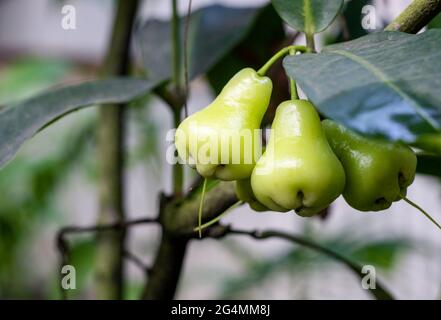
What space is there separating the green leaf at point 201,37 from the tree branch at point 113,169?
0.08 ft

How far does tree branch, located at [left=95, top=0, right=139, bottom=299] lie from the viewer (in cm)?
73

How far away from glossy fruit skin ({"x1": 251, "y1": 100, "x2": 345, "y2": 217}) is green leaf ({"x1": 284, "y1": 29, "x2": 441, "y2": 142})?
0.03 meters

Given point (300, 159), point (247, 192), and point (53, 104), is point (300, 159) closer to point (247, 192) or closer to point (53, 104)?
point (247, 192)

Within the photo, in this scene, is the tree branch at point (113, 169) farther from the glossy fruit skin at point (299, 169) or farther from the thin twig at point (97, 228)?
the glossy fruit skin at point (299, 169)

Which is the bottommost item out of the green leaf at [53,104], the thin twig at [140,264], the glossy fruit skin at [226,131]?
the thin twig at [140,264]

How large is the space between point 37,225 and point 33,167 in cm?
24

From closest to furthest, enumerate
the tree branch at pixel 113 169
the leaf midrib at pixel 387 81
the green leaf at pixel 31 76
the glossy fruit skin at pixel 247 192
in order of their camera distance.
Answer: the leaf midrib at pixel 387 81 < the glossy fruit skin at pixel 247 192 < the tree branch at pixel 113 169 < the green leaf at pixel 31 76

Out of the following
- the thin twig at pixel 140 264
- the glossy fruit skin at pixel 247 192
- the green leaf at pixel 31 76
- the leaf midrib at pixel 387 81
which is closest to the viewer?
the leaf midrib at pixel 387 81

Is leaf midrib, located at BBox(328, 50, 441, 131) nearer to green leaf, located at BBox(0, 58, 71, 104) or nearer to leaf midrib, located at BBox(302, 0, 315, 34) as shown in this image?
leaf midrib, located at BBox(302, 0, 315, 34)

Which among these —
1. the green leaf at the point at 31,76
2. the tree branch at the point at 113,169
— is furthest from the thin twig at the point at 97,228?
the green leaf at the point at 31,76

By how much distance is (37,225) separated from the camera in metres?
1.75

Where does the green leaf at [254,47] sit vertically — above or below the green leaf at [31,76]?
above

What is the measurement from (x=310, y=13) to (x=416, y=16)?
0.22ft

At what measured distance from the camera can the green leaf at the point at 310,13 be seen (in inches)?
16.2
